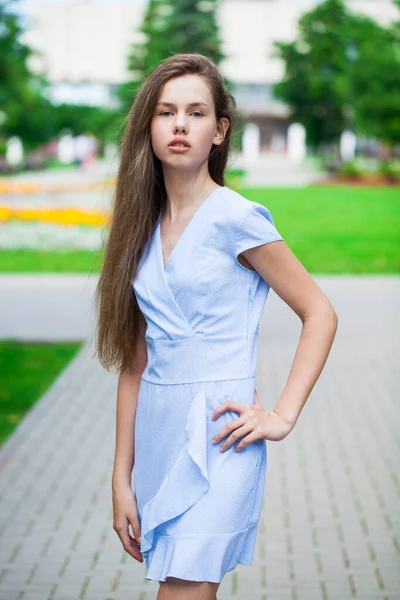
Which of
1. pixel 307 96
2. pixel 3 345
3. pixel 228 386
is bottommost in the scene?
pixel 307 96

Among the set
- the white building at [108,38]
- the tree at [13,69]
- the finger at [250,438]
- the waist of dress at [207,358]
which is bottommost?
the white building at [108,38]

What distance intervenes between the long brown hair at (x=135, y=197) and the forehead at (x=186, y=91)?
1 cm

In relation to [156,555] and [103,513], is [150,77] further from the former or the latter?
[103,513]

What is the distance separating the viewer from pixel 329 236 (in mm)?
22891

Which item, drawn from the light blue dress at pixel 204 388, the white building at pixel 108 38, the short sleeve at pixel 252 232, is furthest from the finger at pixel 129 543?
the white building at pixel 108 38

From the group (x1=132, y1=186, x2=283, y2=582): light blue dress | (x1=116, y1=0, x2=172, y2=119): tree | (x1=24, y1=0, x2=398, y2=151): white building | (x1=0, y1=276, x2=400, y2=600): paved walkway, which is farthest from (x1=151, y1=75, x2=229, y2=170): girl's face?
(x1=24, y1=0, x2=398, y2=151): white building

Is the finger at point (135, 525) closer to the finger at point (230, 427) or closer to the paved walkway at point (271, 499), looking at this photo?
the finger at point (230, 427)

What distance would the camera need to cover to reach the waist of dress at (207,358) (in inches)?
99.6

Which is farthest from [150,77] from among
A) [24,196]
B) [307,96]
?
[307,96]

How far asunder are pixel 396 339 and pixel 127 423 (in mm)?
8612

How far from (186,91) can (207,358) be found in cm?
62

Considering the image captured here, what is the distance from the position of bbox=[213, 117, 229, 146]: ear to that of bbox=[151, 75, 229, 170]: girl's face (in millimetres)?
49

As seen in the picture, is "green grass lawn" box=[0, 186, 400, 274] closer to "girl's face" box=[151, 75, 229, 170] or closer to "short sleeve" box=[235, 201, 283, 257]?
"girl's face" box=[151, 75, 229, 170]

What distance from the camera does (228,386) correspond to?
2.53 meters
